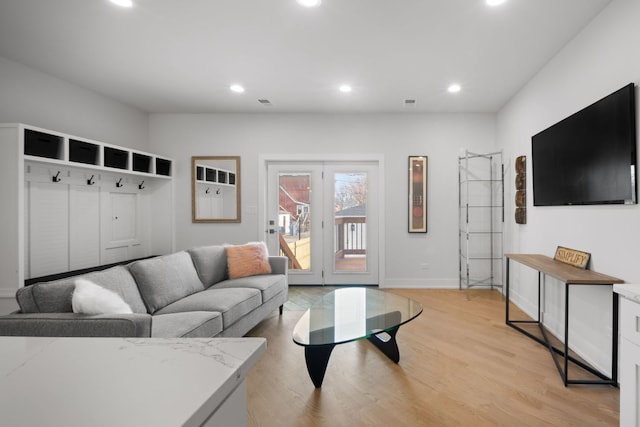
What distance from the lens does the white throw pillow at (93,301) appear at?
183 centimetres

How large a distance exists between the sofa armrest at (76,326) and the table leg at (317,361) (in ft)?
3.23

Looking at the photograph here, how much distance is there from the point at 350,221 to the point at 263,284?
2.00 meters

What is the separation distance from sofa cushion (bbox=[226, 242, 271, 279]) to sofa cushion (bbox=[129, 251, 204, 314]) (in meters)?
0.45

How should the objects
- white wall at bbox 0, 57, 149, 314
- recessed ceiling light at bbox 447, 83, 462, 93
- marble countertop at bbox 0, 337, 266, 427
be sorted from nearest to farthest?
marble countertop at bbox 0, 337, 266, 427, white wall at bbox 0, 57, 149, 314, recessed ceiling light at bbox 447, 83, 462, 93

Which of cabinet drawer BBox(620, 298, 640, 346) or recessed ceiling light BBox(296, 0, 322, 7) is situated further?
recessed ceiling light BBox(296, 0, 322, 7)

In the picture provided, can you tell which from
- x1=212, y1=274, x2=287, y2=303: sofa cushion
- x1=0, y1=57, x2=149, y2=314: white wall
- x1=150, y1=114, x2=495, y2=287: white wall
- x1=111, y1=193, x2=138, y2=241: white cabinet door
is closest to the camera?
x1=0, y1=57, x2=149, y2=314: white wall

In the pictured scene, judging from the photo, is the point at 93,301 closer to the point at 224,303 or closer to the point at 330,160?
the point at 224,303

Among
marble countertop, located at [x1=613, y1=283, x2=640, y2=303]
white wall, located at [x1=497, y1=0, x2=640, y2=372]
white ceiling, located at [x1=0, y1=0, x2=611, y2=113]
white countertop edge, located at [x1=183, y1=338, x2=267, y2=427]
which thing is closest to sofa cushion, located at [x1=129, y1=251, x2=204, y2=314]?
white ceiling, located at [x1=0, y1=0, x2=611, y2=113]

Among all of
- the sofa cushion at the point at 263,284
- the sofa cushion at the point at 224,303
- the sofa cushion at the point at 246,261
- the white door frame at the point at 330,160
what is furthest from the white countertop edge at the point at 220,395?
the white door frame at the point at 330,160

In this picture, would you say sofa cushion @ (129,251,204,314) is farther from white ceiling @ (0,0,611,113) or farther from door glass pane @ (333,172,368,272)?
door glass pane @ (333,172,368,272)

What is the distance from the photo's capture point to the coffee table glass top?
212cm

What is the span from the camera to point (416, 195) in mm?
4668

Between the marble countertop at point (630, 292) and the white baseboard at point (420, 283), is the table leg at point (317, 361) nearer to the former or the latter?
the marble countertop at point (630, 292)

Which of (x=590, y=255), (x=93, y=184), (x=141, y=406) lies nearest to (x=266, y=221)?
(x=93, y=184)
